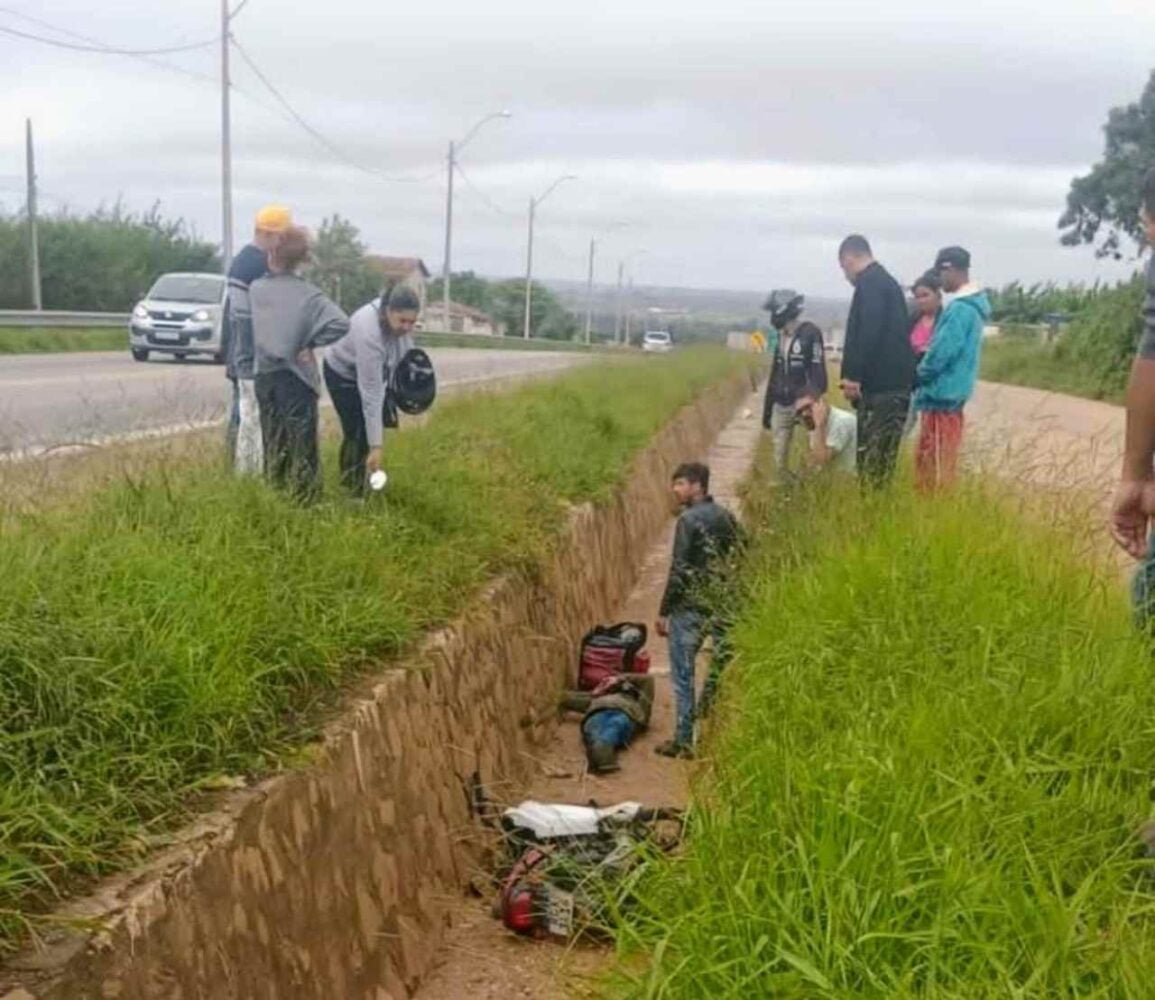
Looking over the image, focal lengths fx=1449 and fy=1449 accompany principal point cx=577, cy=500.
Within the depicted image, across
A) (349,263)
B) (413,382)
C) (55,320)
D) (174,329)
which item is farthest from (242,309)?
(349,263)

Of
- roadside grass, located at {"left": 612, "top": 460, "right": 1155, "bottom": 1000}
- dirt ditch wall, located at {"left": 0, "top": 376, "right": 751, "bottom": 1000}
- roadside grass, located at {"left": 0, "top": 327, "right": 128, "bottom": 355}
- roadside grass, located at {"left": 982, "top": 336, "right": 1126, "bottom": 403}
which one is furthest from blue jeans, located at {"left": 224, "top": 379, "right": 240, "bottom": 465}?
roadside grass, located at {"left": 982, "top": 336, "right": 1126, "bottom": 403}

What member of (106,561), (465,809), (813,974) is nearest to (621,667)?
(465,809)

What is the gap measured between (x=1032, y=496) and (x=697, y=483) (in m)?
1.79

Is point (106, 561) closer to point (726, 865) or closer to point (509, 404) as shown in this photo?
point (726, 865)

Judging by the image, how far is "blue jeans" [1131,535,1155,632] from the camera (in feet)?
14.1

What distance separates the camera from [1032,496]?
23.8ft

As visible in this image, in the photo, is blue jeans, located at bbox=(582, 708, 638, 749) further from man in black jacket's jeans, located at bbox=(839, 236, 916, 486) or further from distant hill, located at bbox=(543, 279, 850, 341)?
distant hill, located at bbox=(543, 279, 850, 341)

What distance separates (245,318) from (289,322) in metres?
0.52

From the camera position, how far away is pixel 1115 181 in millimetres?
46875

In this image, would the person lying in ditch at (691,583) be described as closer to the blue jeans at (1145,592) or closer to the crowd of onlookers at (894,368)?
the crowd of onlookers at (894,368)

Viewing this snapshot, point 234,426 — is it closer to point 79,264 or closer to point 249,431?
point 249,431

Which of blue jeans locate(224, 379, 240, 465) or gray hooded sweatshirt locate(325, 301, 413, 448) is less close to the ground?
gray hooded sweatshirt locate(325, 301, 413, 448)

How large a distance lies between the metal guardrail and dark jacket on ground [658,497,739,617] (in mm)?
22797

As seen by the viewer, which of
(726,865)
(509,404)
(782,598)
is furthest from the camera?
(509,404)
